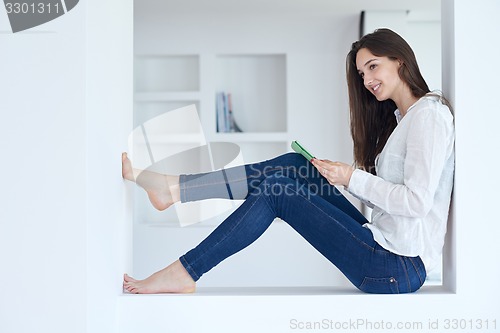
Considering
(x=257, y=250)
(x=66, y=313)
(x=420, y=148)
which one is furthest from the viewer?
(x=257, y=250)

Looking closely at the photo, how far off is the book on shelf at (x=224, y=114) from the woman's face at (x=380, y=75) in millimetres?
2825

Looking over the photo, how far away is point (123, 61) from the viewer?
→ 8.12ft

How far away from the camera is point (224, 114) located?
5.29 m

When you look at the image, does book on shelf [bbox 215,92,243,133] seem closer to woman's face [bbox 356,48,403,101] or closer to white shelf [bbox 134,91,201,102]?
white shelf [bbox 134,91,201,102]

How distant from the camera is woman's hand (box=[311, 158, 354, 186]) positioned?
2.31 meters

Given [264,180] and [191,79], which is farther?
[191,79]

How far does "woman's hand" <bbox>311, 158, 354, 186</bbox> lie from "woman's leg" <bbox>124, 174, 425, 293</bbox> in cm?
8

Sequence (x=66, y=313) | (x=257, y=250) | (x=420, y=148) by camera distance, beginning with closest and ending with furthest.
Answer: (x=66, y=313) < (x=420, y=148) < (x=257, y=250)

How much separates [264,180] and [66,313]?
780mm

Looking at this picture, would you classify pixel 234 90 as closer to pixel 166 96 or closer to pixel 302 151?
pixel 166 96

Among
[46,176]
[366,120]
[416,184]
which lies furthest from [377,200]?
[46,176]

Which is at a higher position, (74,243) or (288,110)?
(288,110)
